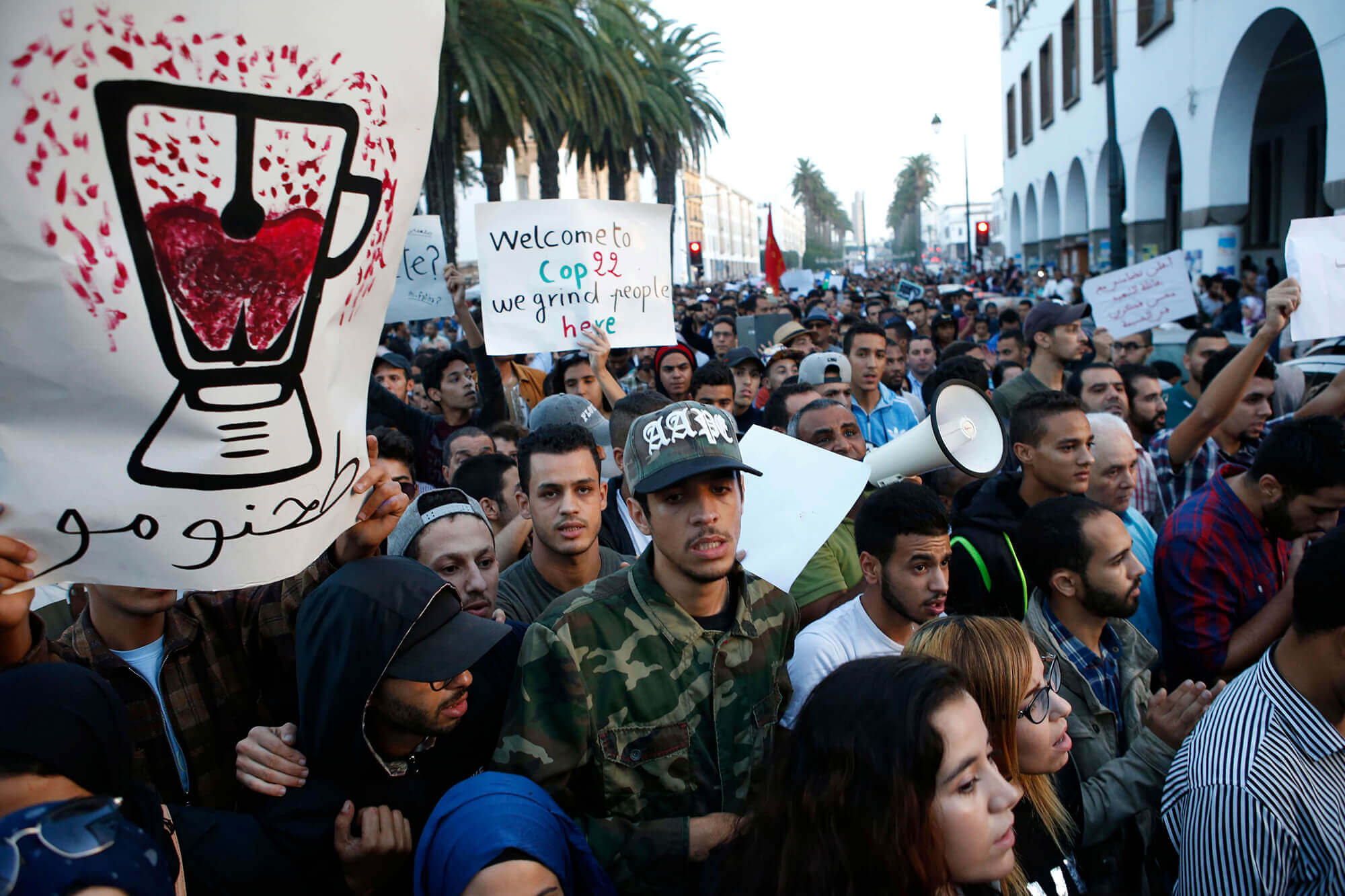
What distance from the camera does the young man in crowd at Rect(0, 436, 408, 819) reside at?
2297mm

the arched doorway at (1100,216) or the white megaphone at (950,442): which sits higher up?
the arched doorway at (1100,216)

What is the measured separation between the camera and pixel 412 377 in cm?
919

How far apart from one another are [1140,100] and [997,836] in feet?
80.6

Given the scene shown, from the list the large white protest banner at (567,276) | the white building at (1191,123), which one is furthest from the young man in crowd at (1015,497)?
the white building at (1191,123)

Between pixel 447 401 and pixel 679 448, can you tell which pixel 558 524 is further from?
pixel 447 401

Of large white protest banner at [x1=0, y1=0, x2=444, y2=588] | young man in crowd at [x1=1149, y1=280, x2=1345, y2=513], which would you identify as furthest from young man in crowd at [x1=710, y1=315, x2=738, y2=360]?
large white protest banner at [x1=0, y1=0, x2=444, y2=588]

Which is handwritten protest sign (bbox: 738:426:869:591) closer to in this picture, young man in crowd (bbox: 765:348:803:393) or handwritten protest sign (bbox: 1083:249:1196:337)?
young man in crowd (bbox: 765:348:803:393)

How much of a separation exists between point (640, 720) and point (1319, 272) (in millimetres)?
4803

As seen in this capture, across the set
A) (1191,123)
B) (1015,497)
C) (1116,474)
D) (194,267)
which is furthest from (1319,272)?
(1191,123)

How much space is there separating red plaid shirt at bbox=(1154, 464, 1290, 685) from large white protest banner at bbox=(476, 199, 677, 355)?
10.6ft

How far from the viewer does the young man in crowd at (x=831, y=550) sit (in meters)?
Result: 3.31

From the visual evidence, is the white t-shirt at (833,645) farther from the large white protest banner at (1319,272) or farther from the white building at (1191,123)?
the white building at (1191,123)

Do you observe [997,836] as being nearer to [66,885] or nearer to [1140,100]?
[66,885]

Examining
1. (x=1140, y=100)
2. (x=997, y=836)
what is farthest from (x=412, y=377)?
(x=1140, y=100)
